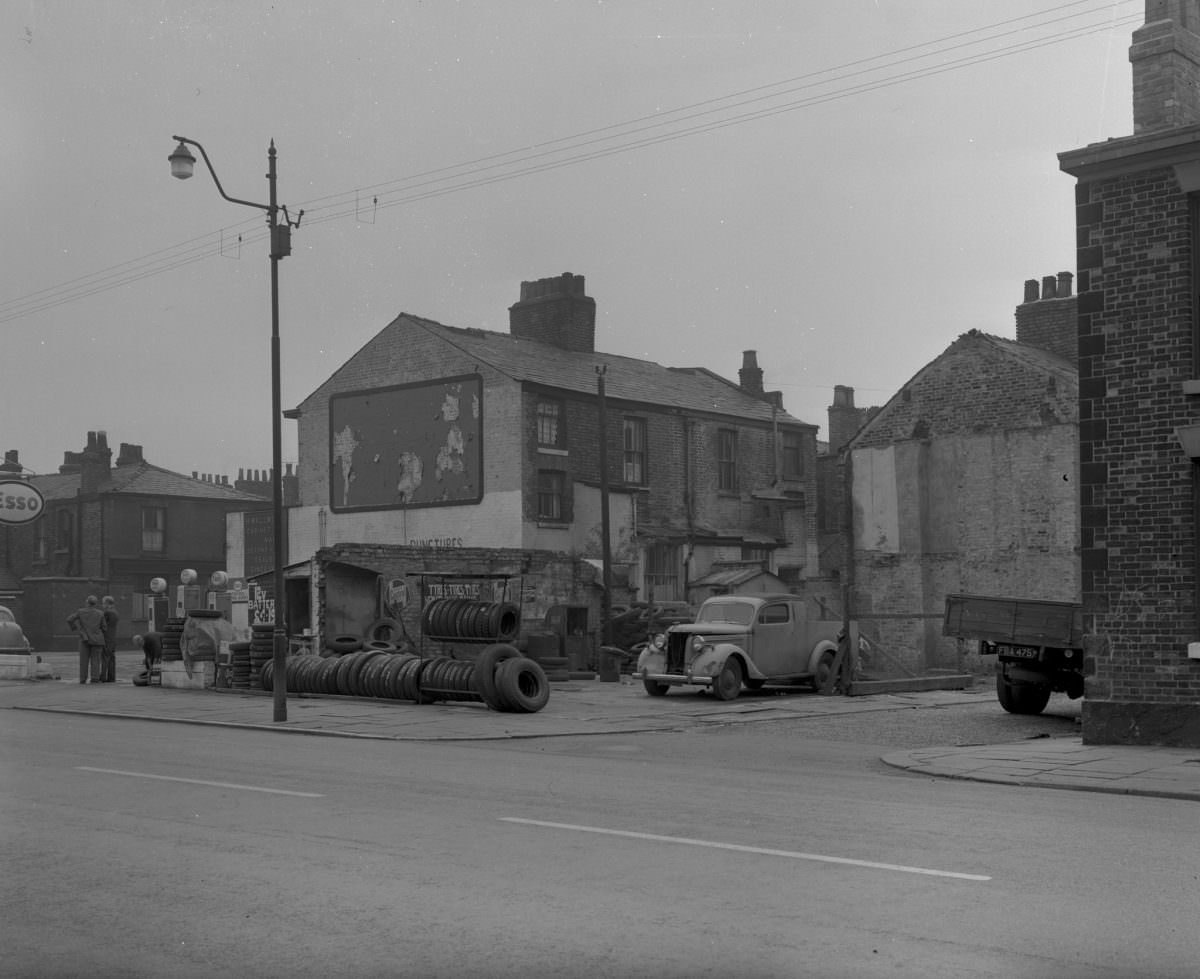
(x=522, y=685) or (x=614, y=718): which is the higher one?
(x=522, y=685)

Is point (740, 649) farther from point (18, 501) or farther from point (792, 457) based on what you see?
point (792, 457)

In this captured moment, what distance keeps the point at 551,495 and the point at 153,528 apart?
90.8 feet

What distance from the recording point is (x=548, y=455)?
3856cm

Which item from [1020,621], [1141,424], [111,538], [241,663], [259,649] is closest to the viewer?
[1141,424]

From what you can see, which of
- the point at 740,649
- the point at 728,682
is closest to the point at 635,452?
the point at 740,649

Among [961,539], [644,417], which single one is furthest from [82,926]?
[644,417]

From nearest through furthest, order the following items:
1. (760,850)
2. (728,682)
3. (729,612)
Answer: (760,850)
(728,682)
(729,612)

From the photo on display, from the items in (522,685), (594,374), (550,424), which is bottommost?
(522,685)

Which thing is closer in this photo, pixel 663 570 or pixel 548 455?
pixel 548 455

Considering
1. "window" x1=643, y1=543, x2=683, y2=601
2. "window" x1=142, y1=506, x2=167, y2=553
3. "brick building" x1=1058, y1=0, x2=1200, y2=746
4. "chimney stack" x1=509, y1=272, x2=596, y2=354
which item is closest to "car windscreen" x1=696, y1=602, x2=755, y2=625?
"brick building" x1=1058, y1=0, x2=1200, y2=746

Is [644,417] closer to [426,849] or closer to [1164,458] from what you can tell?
[1164,458]

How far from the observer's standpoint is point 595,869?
7836mm

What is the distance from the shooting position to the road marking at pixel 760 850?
7742mm

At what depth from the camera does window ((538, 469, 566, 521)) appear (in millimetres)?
38406
